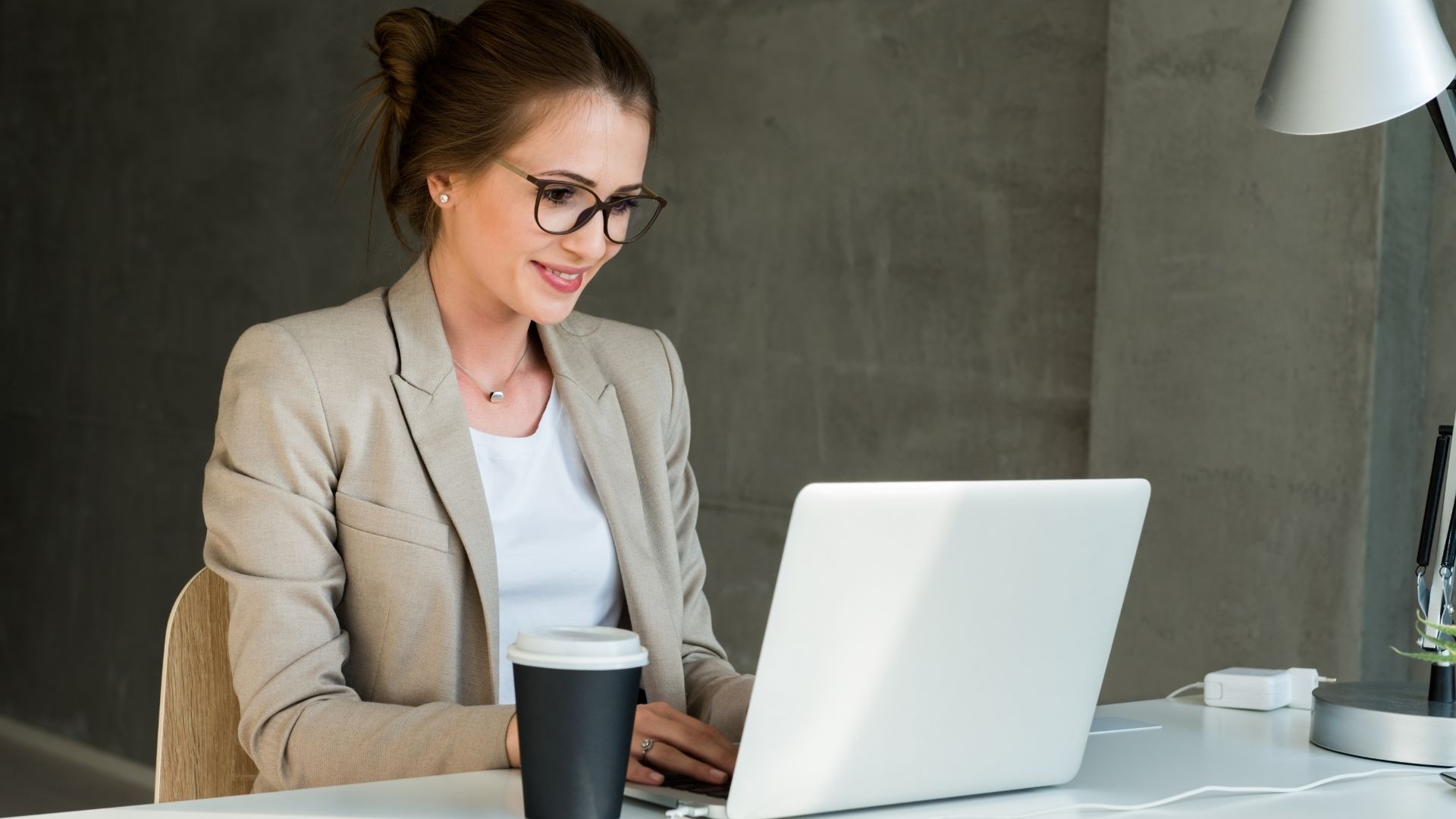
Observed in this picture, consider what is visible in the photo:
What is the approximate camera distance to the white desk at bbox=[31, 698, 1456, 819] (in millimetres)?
1049

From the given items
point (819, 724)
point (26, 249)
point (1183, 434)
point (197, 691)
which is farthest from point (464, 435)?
point (26, 249)

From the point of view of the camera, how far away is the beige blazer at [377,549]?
1.39m

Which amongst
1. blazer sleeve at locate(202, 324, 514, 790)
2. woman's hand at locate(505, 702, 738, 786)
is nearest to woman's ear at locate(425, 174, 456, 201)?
blazer sleeve at locate(202, 324, 514, 790)

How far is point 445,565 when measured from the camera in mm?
1584

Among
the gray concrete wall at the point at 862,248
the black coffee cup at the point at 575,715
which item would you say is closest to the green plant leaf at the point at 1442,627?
the black coffee cup at the point at 575,715

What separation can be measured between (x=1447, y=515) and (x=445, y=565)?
102cm

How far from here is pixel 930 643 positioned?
1069 mm

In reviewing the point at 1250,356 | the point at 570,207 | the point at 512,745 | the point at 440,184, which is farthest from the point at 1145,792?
the point at 1250,356

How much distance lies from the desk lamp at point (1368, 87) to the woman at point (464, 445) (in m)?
0.61

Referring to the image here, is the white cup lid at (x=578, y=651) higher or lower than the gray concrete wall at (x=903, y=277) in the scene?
lower

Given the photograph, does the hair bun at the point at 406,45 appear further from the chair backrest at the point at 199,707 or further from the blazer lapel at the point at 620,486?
the chair backrest at the point at 199,707

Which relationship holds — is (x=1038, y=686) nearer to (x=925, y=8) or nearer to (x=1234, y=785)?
(x=1234, y=785)

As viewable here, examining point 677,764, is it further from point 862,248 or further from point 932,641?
point 862,248

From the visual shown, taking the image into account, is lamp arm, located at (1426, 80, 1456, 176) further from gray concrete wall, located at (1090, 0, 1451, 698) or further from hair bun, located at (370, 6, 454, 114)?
hair bun, located at (370, 6, 454, 114)
